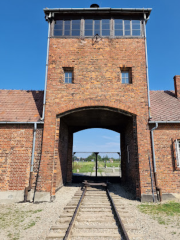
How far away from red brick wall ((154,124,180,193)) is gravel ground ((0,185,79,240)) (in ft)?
15.2

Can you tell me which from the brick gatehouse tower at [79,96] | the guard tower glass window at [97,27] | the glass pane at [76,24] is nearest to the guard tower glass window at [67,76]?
the brick gatehouse tower at [79,96]

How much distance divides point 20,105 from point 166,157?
8.34 metres

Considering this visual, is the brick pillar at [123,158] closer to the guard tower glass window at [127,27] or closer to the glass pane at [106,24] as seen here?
the guard tower glass window at [127,27]

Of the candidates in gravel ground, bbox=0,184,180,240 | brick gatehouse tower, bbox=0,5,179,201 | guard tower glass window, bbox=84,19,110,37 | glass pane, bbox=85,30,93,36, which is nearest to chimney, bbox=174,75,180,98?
brick gatehouse tower, bbox=0,5,179,201

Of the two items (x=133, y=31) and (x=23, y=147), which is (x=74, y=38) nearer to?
(x=133, y=31)

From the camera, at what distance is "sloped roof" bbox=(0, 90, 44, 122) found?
28.7ft

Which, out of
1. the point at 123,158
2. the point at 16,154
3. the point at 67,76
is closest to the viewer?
the point at 16,154

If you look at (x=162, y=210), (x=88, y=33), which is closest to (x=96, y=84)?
(x=88, y=33)

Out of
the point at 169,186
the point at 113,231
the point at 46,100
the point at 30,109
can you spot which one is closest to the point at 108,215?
the point at 113,231

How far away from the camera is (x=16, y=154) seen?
816 centimetres

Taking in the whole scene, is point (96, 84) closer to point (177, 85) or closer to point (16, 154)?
point (16, 154)

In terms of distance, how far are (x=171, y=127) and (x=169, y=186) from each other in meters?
2.84

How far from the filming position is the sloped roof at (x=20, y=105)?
28.7 feet

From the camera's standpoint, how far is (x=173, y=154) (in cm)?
Answer: 816
